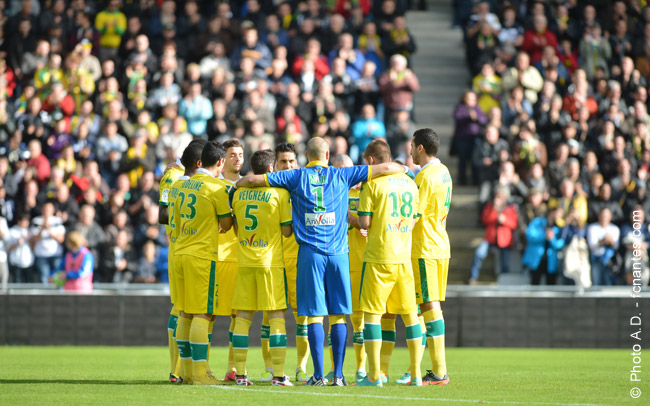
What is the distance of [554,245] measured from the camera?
18.4 m

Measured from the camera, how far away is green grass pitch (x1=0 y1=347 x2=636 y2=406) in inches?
361

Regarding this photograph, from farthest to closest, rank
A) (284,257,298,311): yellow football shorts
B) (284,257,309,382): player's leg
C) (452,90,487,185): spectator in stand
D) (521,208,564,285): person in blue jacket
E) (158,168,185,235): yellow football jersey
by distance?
1. (452,90,487,185): spectator in stand
2. (521,208,564,285): person in blue jacket
3. (284,257,298,311): yellow football shorts
4. (284,257,309,382): player's leg
5. (158,168,185,235): yellow football jersey

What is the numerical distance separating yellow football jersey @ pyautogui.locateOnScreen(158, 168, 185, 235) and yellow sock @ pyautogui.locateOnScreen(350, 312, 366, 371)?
2181mm

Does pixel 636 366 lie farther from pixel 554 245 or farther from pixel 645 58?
pixel 645 58

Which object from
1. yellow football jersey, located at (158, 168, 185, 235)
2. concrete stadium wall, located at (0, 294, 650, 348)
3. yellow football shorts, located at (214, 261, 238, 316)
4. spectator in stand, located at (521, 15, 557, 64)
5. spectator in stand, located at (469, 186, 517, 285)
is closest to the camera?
yellow football shorts, located at (214, 261, 238, 316)

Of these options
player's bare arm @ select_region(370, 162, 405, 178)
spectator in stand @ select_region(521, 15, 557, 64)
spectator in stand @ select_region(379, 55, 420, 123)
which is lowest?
player's bare arm @ select_region(370, 162, 405, 178)

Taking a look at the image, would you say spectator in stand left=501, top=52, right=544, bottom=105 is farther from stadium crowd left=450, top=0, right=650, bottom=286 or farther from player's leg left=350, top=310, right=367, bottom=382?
player's leg left=350, top=310, right=367, bottom=382

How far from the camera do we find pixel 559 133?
810 inches

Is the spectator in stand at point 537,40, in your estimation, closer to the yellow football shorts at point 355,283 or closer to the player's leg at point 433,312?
the yellow football shorts at point 355,283

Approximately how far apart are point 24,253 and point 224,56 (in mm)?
6101

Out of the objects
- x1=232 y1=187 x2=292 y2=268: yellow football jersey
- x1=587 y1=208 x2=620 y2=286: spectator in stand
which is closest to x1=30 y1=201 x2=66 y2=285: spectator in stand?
x1=232 y1=187 x2=292 y2=268: yellow football jersey

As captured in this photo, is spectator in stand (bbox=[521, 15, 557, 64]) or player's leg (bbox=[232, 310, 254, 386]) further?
spectator in stand (bbox=[521, 15, 557, 64])

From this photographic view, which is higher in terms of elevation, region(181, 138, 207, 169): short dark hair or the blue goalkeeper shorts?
region(181, 138, 207, 169): short dark hair

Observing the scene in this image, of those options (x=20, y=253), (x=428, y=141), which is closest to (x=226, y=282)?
(x=428, y=141)
